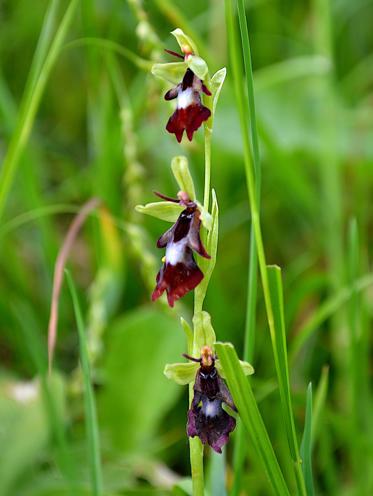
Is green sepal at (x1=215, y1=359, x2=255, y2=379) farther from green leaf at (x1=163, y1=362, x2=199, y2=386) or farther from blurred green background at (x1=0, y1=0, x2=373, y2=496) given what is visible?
blurred green background at (x1=0, y1=0, x2=373, y2=496)

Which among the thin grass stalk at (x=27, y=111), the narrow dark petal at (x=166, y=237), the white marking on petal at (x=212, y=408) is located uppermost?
the thin grass stalk at (x=27, y=111)

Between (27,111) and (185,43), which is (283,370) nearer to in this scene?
(185,43)

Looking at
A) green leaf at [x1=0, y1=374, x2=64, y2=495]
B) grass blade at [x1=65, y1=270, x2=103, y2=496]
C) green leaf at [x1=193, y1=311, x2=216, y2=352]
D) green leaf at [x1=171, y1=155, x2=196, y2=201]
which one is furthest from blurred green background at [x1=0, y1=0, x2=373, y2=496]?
green leaf at [x1=171, y1=155, x2=196, y2=201]

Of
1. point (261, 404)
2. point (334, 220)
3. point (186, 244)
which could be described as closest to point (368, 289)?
point (334, 220)

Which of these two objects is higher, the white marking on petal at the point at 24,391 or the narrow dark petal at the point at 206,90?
the narrow dark petal at the point at 206,90

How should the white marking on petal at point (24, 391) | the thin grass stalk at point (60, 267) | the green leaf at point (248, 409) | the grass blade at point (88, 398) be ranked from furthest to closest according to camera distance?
the white marking on petal at point (24, 391), the thin grass stalk at point (60, 267), the grass blade at point (88, 398), the green leaf at point (248, 409)

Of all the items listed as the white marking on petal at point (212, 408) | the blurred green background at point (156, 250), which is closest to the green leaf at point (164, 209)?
the white marking on petal at point (212, 408)

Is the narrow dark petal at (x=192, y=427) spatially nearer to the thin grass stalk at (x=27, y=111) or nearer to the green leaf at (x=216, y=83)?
the green leaf at (x=216, y=83)
